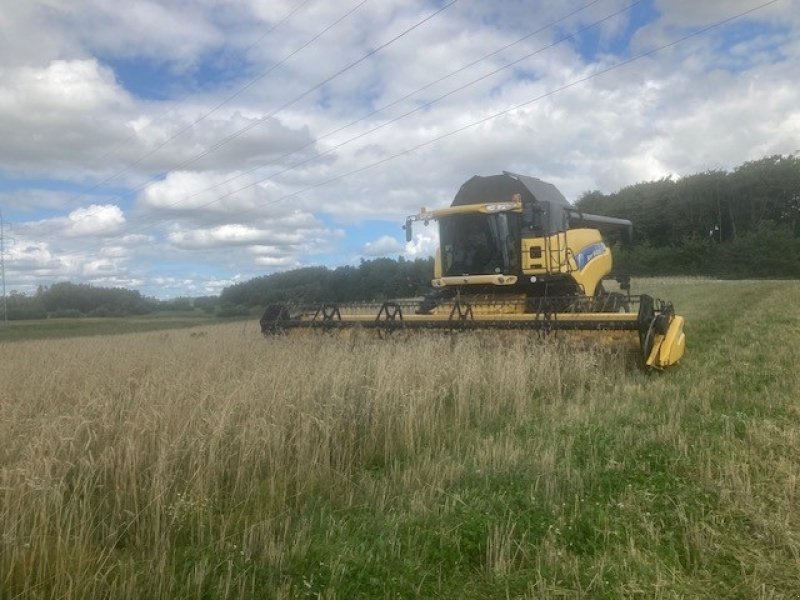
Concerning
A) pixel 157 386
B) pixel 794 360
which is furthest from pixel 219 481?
pixel 794 360

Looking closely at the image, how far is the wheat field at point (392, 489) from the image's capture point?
308cm

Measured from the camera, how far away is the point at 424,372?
7285 mm

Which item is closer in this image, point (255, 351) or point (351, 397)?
point (351, 397)

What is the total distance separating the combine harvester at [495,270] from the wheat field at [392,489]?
3.85 meters

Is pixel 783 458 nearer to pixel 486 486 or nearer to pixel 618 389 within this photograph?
pixel 486 486

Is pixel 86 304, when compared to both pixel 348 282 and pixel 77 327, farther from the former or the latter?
pixel 348 282

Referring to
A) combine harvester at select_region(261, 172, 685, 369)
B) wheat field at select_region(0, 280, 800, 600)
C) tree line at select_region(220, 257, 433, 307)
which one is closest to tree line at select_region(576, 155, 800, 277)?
tree line at select_region(220, 257, 433, 307)

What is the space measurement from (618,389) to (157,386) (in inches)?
195

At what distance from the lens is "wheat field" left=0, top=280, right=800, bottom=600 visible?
3.08 metres

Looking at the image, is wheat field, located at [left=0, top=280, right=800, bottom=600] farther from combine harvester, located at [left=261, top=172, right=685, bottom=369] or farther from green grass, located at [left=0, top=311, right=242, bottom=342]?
green grass, located at [left=0, top=311, right=242, bottom=342]

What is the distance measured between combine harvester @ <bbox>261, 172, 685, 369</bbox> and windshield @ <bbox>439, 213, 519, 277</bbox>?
0.06 ft

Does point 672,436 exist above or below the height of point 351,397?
below

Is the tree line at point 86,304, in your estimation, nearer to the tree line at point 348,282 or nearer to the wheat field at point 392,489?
the tree line at point 348,282

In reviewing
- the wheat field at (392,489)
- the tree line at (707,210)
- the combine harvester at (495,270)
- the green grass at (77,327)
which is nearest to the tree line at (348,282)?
the green grass at (77,327)
